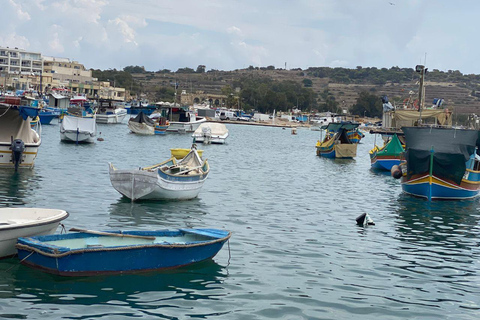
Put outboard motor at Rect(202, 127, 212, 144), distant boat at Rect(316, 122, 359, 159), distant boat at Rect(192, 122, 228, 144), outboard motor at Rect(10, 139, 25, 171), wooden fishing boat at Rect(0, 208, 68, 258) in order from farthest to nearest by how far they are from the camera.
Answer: outboard motor at Rect(202, 127, 212, 144)
distant boat at Rect(192, 122, 228, 144)
distant boat at Rect(316, 122, 359, 159)
outboard motor at Rect(10, 139, 25, 171)
wooden fishing boat at Rect(0, 208, 68, 258)

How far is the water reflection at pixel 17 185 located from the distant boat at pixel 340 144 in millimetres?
34598

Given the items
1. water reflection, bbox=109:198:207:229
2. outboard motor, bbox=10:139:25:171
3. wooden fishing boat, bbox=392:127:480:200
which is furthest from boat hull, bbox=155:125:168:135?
water reflection, bbox=109:198:207:229

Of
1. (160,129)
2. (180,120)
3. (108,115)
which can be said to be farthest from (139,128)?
(108,115)

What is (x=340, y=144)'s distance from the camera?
6138cm

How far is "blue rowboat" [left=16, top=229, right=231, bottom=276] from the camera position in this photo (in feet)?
46.4

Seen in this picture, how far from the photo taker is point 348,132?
206 feet

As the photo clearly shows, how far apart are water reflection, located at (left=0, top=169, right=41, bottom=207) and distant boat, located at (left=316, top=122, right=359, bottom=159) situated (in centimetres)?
3460

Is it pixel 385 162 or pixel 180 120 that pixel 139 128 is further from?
pixel 385 162

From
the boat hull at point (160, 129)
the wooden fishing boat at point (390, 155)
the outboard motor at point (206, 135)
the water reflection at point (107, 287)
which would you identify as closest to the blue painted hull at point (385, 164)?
the wooden fishing boat at point (390, 155)

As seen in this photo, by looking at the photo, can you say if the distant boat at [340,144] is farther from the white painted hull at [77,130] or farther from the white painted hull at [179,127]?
the white painted hull at [179,127]

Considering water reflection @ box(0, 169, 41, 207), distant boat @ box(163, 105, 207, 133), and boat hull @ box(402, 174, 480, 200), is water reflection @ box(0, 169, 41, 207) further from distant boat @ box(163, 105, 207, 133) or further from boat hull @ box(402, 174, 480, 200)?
distant boat @ box(163, 105, 207, 133)

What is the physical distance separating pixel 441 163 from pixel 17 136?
22966 mm

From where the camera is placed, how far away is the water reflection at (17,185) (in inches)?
977

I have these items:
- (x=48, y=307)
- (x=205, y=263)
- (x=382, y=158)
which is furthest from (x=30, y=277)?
(x=382, y=158)
